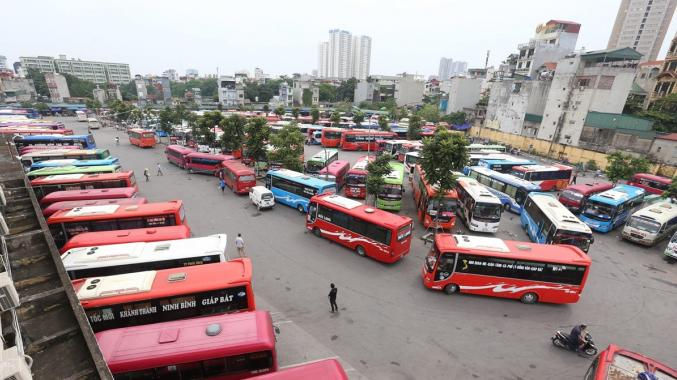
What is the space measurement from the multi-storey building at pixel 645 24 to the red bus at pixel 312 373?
119769 millimetres

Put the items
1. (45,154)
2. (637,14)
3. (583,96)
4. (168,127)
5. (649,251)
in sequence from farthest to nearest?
(637,14) < (168,127) < (583,96) < (45,154) < (649,251)

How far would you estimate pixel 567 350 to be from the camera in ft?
31.3

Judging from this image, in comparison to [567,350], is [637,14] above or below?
above

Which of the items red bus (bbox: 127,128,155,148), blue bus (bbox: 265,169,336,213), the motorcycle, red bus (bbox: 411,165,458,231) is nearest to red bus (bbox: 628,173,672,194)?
red bus (bbox: 411,165,458,231)

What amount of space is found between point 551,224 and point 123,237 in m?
19.5

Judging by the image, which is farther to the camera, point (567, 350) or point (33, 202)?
point (33, 202)

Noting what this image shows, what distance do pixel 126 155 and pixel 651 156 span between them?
2447 inches

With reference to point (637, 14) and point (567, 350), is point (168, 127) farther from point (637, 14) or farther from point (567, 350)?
point (637, 14)

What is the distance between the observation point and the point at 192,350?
6.56 metres

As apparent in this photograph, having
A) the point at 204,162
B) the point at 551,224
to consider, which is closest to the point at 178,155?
the point at 204,162

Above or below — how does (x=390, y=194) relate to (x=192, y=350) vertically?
below

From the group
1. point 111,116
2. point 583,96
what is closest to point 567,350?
point 583,96

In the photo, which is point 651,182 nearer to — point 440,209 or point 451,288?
point 440,209

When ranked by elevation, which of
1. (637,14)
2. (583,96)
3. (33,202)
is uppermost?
(637,14)
